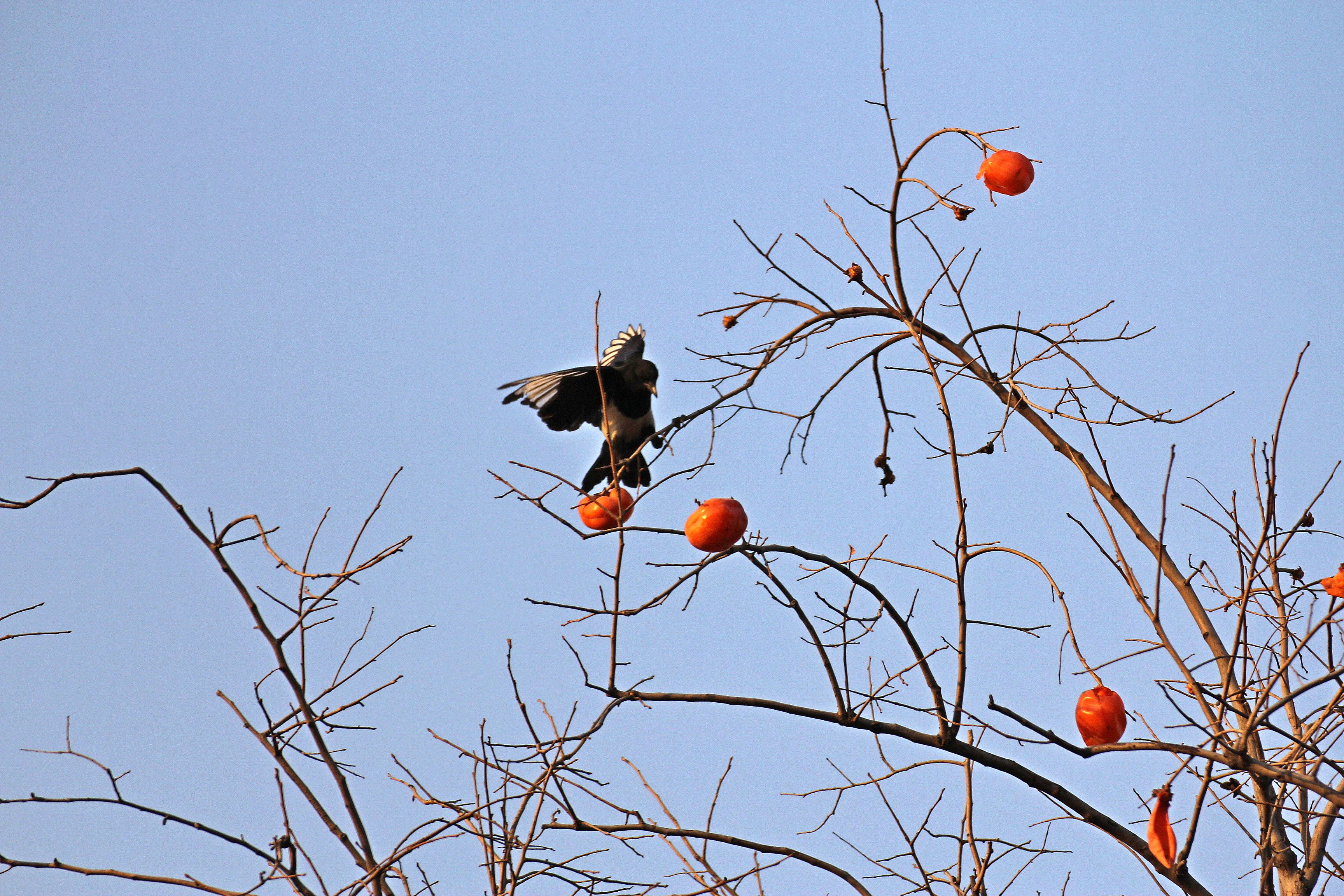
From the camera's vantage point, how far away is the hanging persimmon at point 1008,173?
3.37 metres

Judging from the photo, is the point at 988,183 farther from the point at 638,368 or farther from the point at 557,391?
the point at 638,368

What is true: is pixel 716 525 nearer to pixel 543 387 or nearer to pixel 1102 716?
pixel 1102 716

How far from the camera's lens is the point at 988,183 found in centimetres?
343

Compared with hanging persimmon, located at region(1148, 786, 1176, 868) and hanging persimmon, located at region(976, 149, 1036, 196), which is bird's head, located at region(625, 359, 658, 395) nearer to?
hanging persimmon, located at region(976, 149, 1036, 196)

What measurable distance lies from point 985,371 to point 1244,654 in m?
1.01

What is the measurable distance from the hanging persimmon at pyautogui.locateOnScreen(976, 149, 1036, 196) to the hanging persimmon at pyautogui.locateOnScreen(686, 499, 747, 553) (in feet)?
4.32

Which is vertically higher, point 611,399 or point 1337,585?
point 611,399

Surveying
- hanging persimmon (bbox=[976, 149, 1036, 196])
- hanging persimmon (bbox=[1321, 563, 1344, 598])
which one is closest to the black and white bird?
hanging persimmon (bbox=[976, 149, 1036, 196])

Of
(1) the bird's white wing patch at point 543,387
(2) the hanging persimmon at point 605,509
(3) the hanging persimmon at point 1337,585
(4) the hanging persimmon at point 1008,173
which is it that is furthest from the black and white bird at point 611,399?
(3) the hanging persimmon at point 1337,585

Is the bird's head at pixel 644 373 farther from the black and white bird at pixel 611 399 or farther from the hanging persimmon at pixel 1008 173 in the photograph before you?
the hanging persimmon at pixel 1008 173

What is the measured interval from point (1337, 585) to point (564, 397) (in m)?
2.78

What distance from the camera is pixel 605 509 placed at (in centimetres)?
295

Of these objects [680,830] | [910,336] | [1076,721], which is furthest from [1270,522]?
[680,830]

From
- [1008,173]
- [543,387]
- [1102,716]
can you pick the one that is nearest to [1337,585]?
[1102,716]
